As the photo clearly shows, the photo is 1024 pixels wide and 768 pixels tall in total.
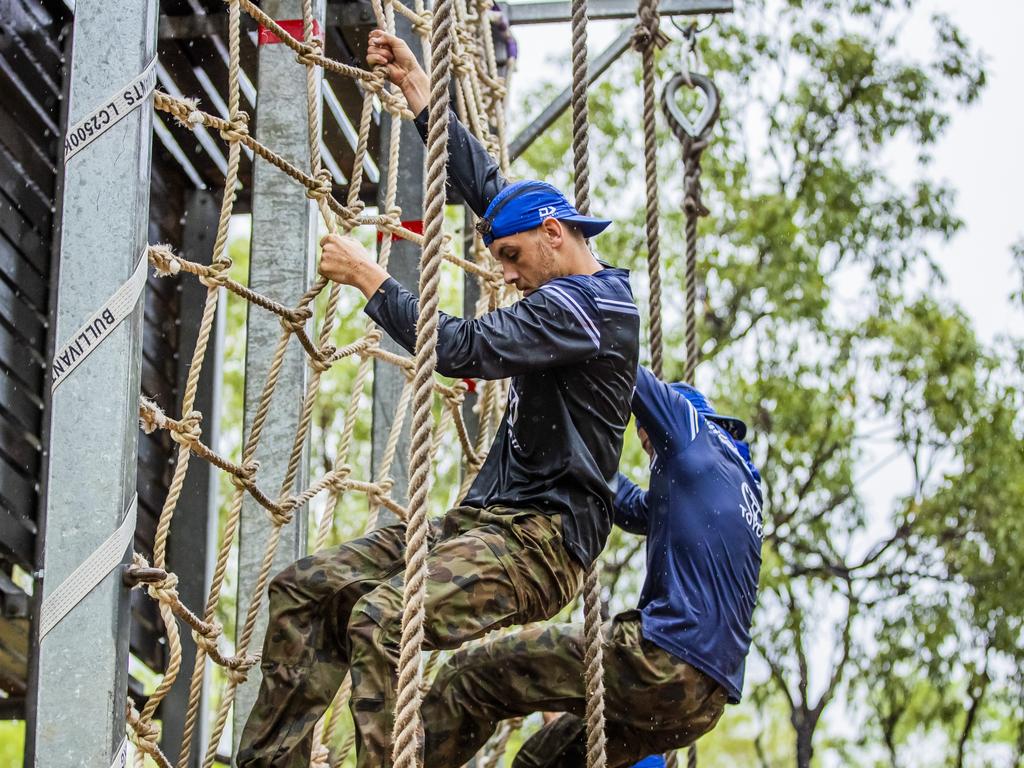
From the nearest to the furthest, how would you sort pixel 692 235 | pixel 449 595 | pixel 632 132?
pixel 449 595, pixel 692 235, pixel 632 132

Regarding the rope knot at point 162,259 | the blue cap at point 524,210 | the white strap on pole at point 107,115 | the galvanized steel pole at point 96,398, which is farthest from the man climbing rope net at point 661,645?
the white strap on pole at point 107,115

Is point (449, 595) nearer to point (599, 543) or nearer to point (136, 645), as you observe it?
point (599, 543)

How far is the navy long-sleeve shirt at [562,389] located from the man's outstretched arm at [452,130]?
0.38m

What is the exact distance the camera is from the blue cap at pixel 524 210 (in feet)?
9.95

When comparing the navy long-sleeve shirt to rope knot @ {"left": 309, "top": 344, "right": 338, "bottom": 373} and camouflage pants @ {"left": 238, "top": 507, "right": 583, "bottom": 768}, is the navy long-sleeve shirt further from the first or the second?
rope knot @ {"left": 309, "top": 344, "right": 338, "bottom": 373}

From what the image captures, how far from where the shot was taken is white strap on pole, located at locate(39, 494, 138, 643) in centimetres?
255

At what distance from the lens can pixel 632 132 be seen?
1239 centimetres

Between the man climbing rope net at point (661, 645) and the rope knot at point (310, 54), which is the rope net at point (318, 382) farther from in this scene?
the man climbing rope net at point (661, 645)

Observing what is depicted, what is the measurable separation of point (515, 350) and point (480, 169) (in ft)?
2.36

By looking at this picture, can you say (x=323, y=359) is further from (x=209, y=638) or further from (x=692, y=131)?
(x=692, y=131)

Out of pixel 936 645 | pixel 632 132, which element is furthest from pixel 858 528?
pixel 632 132

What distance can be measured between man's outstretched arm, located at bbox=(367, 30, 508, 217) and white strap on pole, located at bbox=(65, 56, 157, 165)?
2.37ft

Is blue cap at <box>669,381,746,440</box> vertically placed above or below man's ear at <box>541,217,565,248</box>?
above

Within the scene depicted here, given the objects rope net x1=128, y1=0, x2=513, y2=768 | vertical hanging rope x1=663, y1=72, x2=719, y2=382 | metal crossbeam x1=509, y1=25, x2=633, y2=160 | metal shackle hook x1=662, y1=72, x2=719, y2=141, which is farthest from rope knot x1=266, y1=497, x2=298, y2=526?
metal crossbeam x1=509, y1=25, x2=633, y2=160
